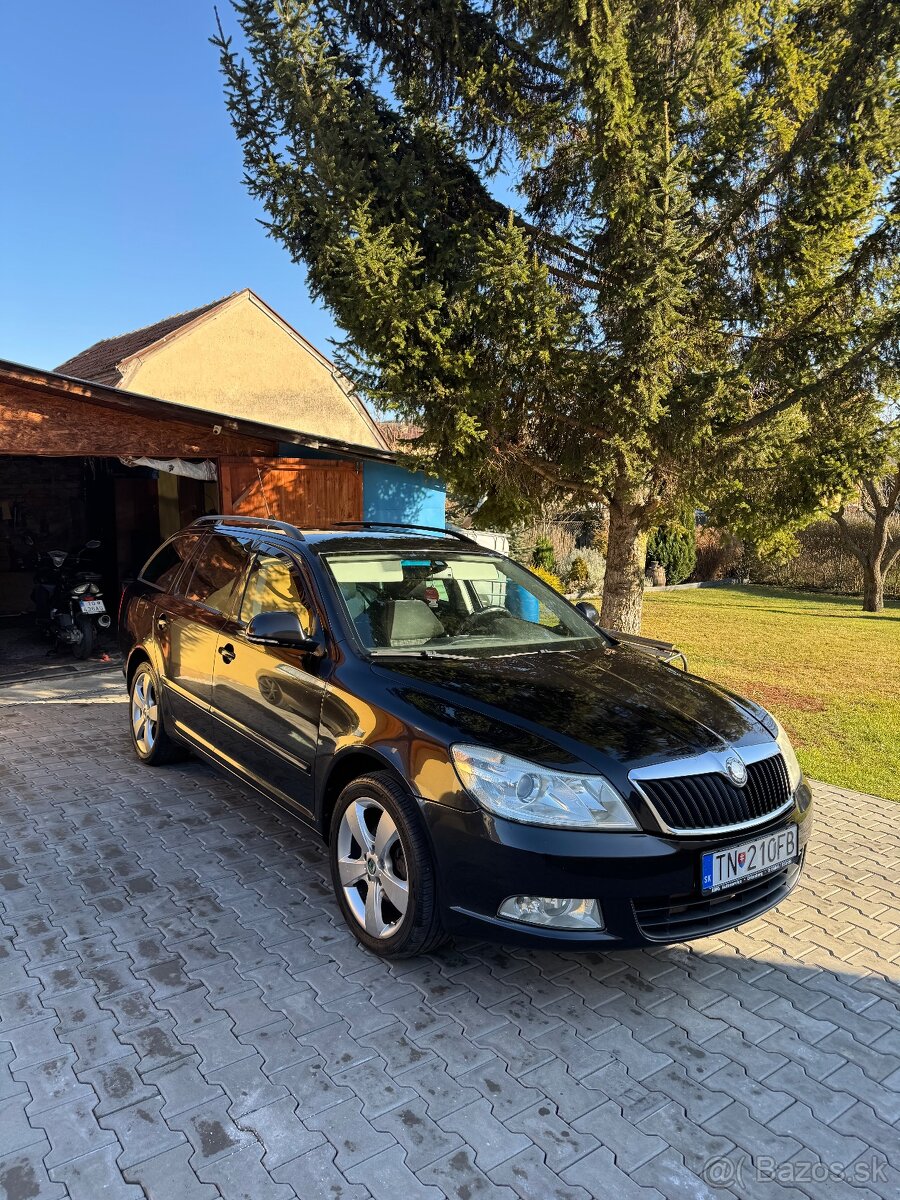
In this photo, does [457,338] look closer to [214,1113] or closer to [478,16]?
[478,16]

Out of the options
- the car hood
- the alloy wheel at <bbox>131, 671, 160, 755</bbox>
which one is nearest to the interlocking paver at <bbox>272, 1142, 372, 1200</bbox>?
the car hood

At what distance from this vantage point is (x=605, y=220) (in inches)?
261

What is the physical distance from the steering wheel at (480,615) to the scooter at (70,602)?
23.6 ft

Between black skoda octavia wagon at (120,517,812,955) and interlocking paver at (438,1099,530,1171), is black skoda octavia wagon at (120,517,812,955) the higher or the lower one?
the higher one

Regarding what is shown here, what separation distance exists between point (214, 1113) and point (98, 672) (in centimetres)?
758

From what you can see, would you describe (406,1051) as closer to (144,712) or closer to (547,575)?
(144,712)

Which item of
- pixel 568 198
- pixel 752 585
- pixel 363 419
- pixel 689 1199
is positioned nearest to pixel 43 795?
pixel 689 1199

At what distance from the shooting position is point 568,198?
737cm

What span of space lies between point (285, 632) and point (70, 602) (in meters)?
7.59

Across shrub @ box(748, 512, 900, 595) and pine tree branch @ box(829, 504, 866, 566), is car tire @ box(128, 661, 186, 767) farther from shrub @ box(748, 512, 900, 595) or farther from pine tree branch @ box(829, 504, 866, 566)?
shrub @ box(748, 512, 900, 595)

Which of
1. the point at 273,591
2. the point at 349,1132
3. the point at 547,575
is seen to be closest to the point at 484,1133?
the point at 349,1132

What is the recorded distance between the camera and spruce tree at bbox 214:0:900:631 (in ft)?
19.4

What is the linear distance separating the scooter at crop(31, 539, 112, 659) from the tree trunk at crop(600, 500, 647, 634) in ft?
21.0

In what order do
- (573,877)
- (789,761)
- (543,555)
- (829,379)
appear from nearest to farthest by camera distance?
(573,877) → (789,761) → (829,379) → (543,555)
